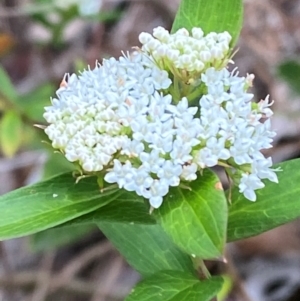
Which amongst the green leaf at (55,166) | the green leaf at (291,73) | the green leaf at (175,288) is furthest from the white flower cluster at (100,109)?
the green leaf at (291,73)

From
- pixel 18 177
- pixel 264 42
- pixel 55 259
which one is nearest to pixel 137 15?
pixel 264 42

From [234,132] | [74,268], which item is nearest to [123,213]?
[234,132]

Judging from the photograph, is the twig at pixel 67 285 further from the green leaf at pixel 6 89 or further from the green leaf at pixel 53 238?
the green leaf at pixel 6 89

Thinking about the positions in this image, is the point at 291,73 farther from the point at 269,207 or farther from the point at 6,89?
the point at 269,207

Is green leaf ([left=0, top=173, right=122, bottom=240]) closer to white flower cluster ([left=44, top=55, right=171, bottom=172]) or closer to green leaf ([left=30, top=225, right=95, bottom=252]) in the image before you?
white flower cluster ([left=44, top=55, right=171, bottom=172])

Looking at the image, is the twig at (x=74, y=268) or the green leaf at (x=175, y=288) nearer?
the green leaf at (x=175, y=288)

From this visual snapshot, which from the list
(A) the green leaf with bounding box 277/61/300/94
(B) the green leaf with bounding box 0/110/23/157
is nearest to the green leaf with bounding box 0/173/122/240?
(B) the green leaf with bounding box 0/110/23/157
